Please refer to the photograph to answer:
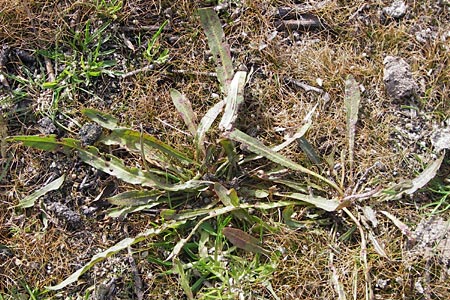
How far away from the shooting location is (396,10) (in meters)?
2.79

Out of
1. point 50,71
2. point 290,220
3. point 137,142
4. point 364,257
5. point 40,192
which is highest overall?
point 50,71

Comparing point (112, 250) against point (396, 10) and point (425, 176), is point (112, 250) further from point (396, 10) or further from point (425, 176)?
point (396, 10)

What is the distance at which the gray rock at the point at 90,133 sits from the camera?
8.84 ft

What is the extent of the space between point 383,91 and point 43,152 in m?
1.55

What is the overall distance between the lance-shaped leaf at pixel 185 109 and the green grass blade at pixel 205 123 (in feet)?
0.14

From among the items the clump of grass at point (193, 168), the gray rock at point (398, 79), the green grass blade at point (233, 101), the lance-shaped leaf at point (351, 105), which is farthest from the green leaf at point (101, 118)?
the gray rock at point (398, 79)

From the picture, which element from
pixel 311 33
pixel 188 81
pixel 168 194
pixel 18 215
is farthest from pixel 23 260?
pixel 311 33

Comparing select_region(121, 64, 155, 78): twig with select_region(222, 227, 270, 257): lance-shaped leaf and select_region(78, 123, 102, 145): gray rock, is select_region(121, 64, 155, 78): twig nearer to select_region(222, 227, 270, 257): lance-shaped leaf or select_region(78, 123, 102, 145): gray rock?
select_region(78, 123, 102, 145): gray rock

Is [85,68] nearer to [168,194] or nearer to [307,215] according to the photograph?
[168,194]

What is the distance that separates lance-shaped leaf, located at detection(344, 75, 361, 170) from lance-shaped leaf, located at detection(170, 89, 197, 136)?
668mm

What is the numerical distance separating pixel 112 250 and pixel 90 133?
1.72ft

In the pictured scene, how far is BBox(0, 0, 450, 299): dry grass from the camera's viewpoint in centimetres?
259

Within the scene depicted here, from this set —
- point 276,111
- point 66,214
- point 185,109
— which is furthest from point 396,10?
point 66,214

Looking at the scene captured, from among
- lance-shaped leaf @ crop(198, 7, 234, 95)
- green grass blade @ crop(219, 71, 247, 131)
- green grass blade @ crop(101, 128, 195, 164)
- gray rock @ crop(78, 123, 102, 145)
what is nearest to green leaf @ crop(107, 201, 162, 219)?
green grass blade @ crop(101, 128, 195, 164)
